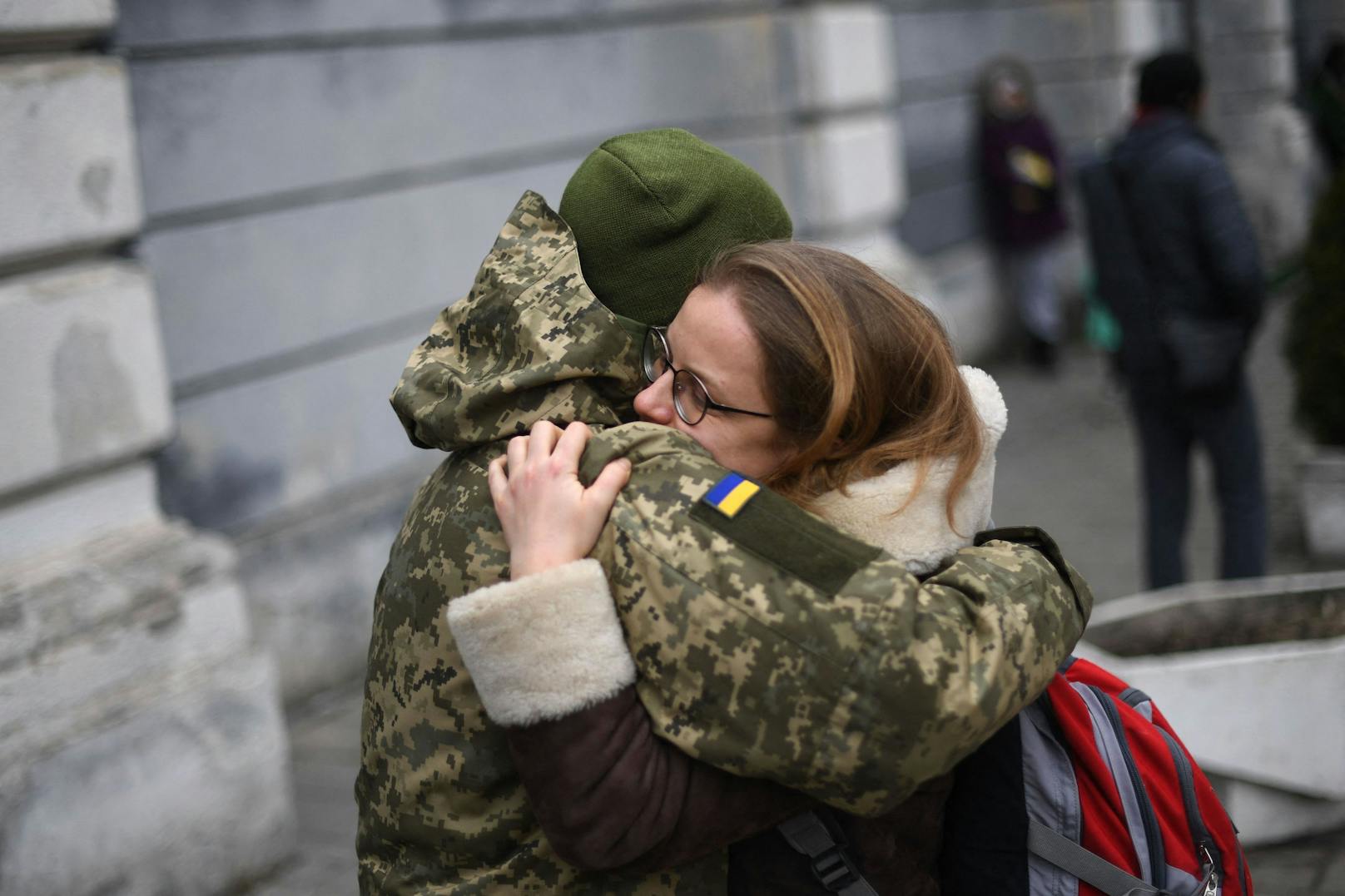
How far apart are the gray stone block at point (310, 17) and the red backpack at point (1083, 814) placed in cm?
393

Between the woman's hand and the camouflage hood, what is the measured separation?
7 centimetres

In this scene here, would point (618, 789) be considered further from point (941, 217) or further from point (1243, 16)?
point (1243, 16)

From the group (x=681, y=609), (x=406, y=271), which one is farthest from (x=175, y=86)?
(x=681, y=609)

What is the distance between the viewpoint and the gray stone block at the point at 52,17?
330 centimetres

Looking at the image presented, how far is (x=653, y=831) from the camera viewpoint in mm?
1442

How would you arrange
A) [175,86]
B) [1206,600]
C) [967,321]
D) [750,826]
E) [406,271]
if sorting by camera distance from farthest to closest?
1. [967,321]
2. [406,271]
3. [175,86]
4. [1206,600]
5. [750,826]

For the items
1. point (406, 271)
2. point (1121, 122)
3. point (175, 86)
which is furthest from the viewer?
point (1121, 122)

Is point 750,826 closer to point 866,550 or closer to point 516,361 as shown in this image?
point 866,550

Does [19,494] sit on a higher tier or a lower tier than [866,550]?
lower

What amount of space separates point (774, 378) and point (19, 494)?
247 cm

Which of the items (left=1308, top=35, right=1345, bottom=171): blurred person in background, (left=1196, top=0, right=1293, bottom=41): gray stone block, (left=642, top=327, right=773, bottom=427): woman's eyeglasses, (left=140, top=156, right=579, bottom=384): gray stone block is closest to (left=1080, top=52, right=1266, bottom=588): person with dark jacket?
(left=140, top=156, right=579, bottom=384): gray stone block

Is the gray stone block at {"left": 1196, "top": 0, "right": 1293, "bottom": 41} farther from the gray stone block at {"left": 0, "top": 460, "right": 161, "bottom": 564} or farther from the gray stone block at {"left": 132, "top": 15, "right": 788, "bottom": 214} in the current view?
the gray stone block at {"left": 0, "top": 460, "right": 161, "bottom": 564}

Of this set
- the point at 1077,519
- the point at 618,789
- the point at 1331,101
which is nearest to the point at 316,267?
the point at 1077,519

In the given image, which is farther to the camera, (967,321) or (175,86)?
(967,321)
